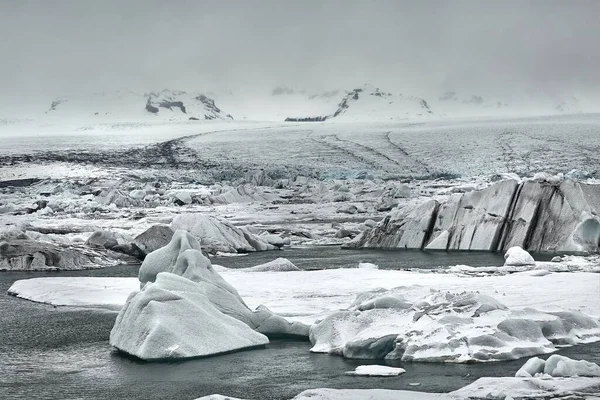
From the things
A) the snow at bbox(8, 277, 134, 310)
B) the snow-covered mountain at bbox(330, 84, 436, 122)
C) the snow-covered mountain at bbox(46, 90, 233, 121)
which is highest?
the snow-covered mountain at bbox(330, 84, 436, 122)

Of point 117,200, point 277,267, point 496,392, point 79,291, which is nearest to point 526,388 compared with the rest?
point 496,392

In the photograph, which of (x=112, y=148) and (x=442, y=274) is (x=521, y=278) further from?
(x=112, y=148)

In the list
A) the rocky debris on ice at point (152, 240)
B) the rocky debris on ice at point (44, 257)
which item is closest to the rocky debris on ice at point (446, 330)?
the rocky debris on ice at point (44, 257)

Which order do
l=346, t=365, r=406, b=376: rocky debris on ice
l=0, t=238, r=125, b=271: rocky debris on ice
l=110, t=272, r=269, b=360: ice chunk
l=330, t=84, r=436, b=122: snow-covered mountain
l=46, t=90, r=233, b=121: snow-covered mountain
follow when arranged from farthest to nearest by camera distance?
l=330, t=84, r=436, b=122: snow-covered mountain, l=46, t=90, r=233, b=121: snow-covered mountain, l=0, t=238, r=125, b=271: rocky debris on ice, l=110, t=272, r=269, b=360: ice chunk, l=346, t=365, r=406, b=376: rocky debris on ice

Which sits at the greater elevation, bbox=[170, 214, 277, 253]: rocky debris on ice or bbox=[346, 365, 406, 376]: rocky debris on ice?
bbox=[346, 365, 406, 376]: rocky debris on ice

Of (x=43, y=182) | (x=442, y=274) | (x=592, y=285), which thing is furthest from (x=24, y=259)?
(x=43, y=182)

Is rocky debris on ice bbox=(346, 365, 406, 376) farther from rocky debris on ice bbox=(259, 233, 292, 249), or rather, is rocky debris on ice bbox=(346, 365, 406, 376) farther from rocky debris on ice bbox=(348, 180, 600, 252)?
rocky debris on ice bbox=(259, 233, 292, 249)

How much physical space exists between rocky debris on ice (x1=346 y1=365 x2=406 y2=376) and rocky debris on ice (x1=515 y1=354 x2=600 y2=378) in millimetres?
1128

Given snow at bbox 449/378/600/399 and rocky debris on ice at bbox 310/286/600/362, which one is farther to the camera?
rocky debris on ice at bbox 310/286/600/362

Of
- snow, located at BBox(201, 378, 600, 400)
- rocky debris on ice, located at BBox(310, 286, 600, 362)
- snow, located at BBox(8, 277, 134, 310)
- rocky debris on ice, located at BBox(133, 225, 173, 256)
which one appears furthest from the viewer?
rocky debris on ice, located at BBox(133, 225, 173, 256)

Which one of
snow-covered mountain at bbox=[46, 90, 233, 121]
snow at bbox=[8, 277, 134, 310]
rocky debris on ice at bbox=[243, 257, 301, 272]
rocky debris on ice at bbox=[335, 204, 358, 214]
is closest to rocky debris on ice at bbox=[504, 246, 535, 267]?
rocky debris on ice at bbox=[243, 257, 301, 272]

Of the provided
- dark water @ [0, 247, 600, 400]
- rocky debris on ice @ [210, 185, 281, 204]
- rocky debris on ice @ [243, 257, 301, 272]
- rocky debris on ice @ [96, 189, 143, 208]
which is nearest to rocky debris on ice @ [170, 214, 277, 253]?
rocky debris on ice @ [243, 257, 301, 272]

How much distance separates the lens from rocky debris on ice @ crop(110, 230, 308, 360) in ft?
27.6

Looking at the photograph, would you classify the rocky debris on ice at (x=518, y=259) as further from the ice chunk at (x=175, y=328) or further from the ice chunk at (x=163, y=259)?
the ice chunk at (x=175, y=328)
